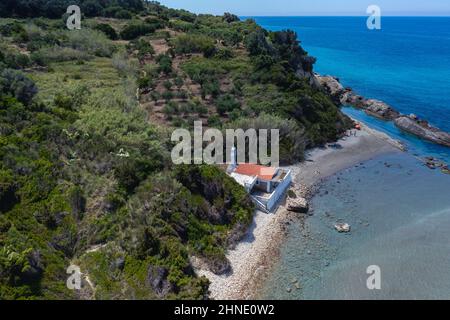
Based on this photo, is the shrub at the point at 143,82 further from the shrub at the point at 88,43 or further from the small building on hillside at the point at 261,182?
the small building on hillside at the point at 261,182

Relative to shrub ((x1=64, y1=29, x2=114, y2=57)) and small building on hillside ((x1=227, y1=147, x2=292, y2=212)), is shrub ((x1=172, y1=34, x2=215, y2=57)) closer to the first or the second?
shrub ((x1=64, y1=29, x2=114, y2=57))

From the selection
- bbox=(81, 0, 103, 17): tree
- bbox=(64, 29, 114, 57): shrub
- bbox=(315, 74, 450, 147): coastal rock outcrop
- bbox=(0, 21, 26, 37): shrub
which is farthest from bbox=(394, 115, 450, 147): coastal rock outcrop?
bbox=(81, 0, 103, 17): tree

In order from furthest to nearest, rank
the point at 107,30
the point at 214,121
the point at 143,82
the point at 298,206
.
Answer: the point at 107,30 → the point at 143,82 → the point at 214,121 → the point at 298,206

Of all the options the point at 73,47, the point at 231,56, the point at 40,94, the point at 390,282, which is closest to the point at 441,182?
the point at 390,282

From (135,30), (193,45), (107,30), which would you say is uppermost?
(135,30)

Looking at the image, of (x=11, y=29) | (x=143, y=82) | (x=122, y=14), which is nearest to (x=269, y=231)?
(x=143, y=82)

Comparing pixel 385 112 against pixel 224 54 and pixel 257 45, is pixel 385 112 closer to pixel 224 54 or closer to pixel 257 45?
pixel 257 45

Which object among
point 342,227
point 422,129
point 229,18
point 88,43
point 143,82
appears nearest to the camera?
point 342,227

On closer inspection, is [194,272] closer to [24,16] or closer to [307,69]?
[307,69]
